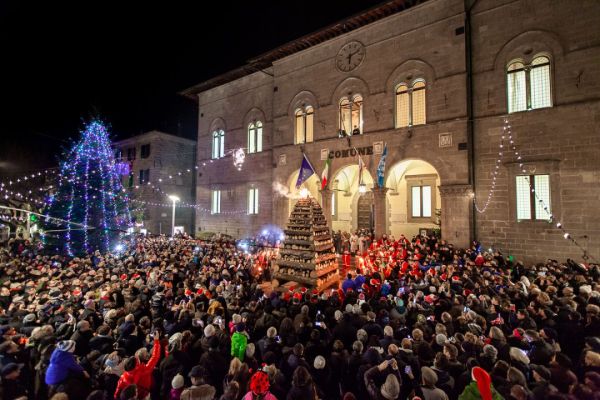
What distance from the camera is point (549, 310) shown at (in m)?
6.13

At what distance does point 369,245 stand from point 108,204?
1589cm

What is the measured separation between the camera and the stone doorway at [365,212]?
1992 centimetres

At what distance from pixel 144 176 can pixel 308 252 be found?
27.5 m

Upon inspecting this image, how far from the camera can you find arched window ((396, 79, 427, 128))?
51.0 ft

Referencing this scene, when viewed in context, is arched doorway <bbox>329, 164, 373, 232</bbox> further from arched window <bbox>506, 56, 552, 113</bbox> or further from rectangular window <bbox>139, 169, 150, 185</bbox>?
rectangular window <bbox>139, 169, 150, 185</bbox>

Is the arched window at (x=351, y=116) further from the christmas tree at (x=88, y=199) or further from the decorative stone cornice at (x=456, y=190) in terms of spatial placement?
the christmas tree at (x=88, y=199)

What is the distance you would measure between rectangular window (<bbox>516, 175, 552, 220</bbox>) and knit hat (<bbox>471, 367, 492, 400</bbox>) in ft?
40.1

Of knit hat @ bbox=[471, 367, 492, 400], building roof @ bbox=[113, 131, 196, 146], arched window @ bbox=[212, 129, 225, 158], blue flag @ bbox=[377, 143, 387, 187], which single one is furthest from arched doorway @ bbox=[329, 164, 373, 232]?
building roof @ bbox=[113, 131, 196, 146]

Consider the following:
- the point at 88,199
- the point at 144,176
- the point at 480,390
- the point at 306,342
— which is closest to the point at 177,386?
the point at 306,342

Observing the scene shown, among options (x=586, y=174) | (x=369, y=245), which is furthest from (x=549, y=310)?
(x=369, y=245)

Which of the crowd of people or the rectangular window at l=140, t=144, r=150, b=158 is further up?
the rectangular window at l=140, t=144, r=150, b=158

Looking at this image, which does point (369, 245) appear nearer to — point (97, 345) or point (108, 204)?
point (97, 345)

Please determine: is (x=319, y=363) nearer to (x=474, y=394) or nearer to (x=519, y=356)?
(x=474, y=394)

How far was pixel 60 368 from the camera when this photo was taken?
422cm
